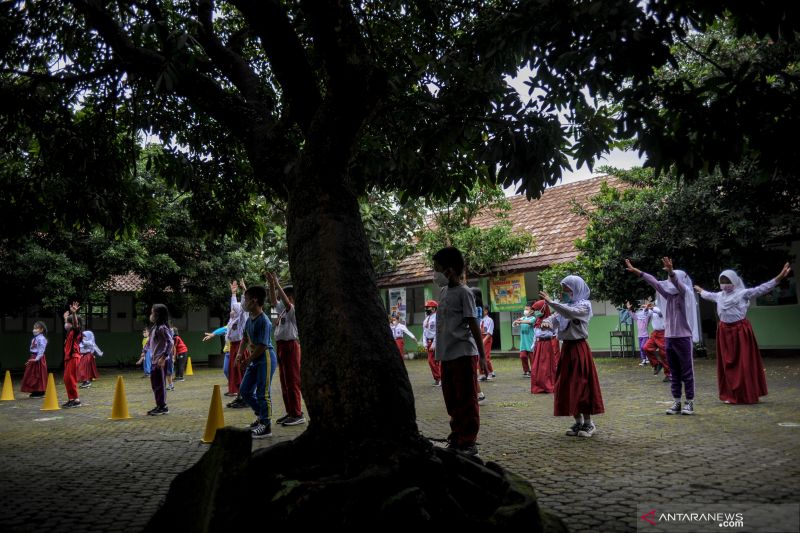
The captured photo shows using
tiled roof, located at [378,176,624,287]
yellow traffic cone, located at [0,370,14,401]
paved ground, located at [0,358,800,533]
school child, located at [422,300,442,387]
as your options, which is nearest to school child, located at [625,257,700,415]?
paved ground, located at [0,358,800,533]

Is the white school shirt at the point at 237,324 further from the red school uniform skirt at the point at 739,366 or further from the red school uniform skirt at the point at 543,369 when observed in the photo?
the red school uniform skirt at the point at 739,366

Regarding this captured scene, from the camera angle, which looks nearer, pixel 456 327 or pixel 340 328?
pixel 340 328

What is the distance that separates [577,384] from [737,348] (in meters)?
4.11

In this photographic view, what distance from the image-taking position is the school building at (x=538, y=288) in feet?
68.2

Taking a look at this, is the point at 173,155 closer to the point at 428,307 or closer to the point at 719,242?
the point at 428,307

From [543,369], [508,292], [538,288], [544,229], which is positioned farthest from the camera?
[538,288]

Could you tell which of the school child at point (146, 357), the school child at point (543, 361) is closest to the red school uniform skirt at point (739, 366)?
the school child at point (543, 361)

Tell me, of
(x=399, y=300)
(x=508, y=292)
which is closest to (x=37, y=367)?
(x=399, y=300)

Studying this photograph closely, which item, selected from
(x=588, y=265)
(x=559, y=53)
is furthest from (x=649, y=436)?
(x=588, y=265)

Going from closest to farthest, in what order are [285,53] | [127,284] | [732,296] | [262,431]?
[285,53], [262,431], [732,296], [127,284]

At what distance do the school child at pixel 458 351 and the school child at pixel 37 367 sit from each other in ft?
40.0

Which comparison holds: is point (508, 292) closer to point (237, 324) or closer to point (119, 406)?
point (237, 324)

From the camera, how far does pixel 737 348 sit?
32.9 feet

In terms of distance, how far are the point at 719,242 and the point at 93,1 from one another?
1653cm
